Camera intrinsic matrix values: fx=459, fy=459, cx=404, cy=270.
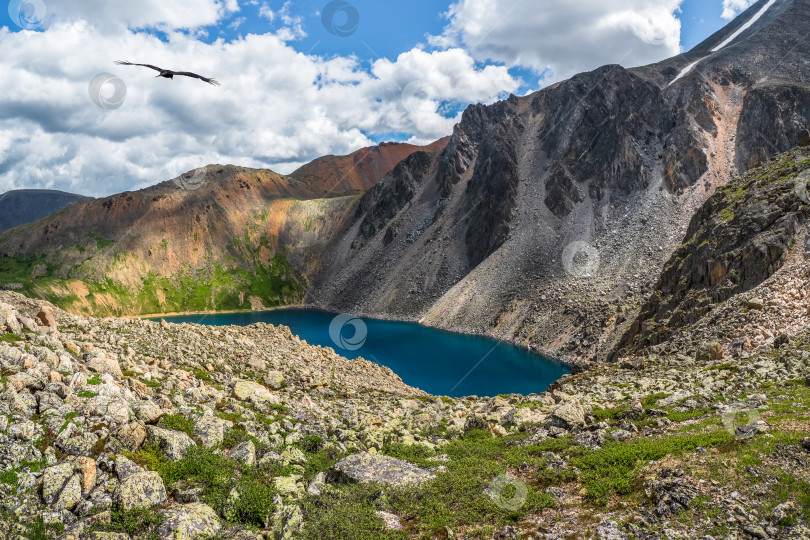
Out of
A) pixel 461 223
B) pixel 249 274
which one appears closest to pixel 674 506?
pixel 461 223

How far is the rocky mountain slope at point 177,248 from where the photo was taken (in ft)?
458

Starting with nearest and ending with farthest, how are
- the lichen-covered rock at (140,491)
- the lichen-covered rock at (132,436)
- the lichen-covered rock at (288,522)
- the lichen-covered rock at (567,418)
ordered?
the lichen-covered rock at (140,491), the lichen-covered rock at (288,522), the lichen-covered rock at (132,436), the lichen-covered rock at (567,418)

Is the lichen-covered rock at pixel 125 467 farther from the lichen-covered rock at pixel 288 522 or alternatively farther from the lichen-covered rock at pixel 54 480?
the lichen-covered rock at pixel 288 522

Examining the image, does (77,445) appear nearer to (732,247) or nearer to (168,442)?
(168,442)

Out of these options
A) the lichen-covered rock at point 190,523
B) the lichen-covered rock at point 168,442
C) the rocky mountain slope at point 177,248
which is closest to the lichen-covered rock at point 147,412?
the lichen-covered rock at point 168,442

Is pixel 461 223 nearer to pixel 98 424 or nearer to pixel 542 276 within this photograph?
pixel 542 276

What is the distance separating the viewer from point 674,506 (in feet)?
35.2

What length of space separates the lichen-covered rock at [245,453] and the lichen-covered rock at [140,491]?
8.64 ft

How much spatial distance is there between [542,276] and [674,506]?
86.6 metres

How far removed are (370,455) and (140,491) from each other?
6.94 metres

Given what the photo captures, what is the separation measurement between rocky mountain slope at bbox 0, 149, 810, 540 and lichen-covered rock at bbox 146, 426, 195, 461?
0.13ft

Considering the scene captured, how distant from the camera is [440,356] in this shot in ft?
251

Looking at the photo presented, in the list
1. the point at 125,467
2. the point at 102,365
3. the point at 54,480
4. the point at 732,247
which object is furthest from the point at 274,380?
the point at 732,247

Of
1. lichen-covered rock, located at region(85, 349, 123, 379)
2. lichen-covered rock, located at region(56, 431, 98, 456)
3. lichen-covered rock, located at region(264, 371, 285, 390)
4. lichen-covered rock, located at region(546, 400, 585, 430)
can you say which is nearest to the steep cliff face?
lichen-covered rock, located at region(546, 400, 585, 430)
